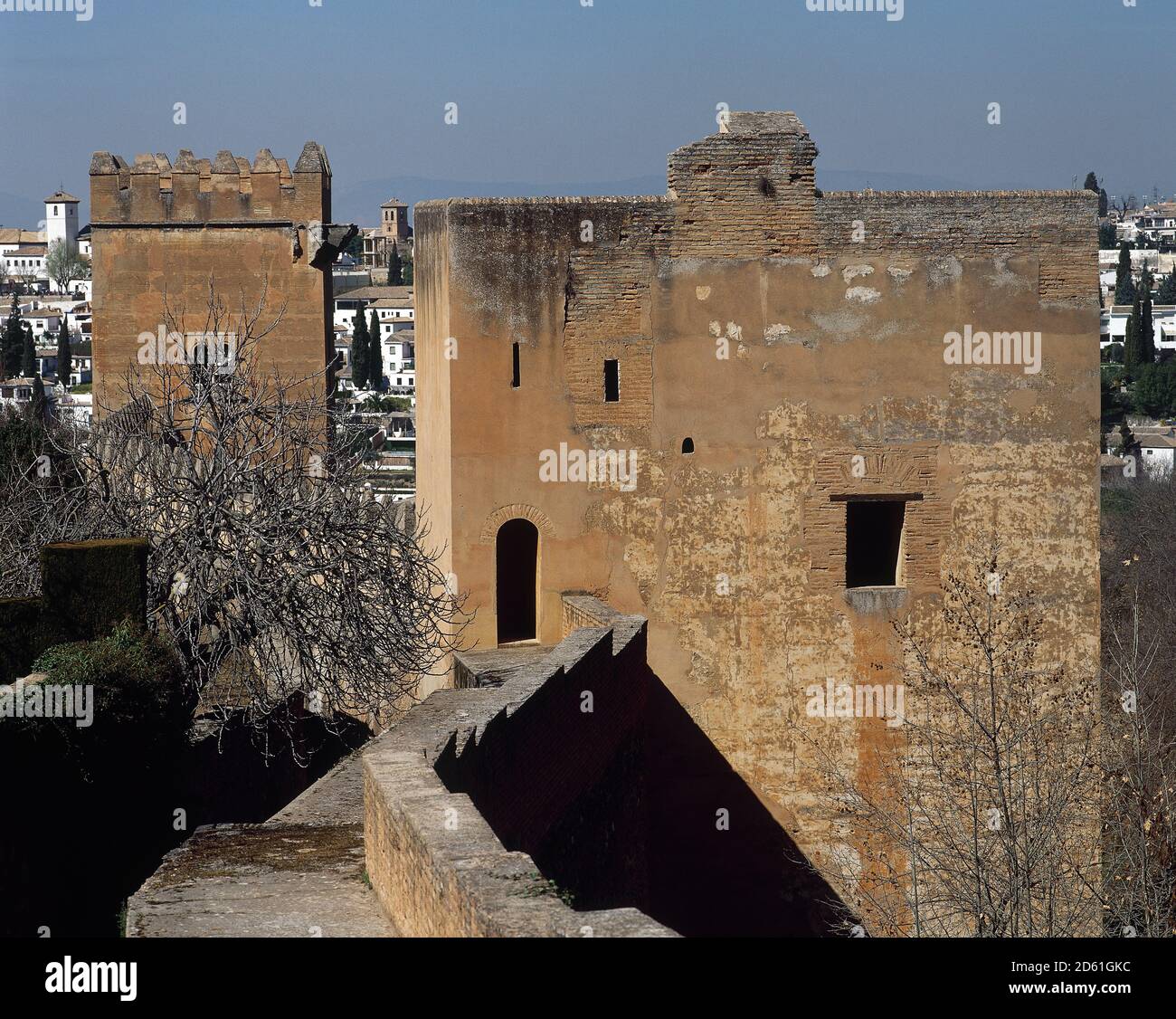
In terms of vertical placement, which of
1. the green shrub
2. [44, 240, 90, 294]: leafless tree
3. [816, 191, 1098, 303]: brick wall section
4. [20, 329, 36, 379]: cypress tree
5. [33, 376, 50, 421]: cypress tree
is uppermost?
[44, 240, 90, 294]: leafless tree

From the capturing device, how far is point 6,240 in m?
172

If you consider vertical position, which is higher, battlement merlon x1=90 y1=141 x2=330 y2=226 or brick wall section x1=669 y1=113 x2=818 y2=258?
battlement merlon x1=90 y1=141 x2=330 y2=226

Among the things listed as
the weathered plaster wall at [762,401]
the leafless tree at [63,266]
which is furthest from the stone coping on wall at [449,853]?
the leafless tree at [63,266]

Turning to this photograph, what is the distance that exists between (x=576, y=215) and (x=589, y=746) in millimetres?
4840

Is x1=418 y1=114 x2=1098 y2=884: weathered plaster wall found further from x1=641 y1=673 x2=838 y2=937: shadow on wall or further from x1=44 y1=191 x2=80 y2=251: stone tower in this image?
x1=44 y1=191 x2=80 y2=251: stone tower

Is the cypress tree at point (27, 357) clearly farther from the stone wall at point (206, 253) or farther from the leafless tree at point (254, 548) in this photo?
the leafless tree at point (254, 548)

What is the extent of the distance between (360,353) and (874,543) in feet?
233

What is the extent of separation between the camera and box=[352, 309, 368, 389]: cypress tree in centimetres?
8538

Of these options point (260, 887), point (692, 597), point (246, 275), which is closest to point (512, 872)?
point (260, 887)

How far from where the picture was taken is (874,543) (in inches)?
651

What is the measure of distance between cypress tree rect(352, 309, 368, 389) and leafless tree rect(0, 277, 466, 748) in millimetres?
69535

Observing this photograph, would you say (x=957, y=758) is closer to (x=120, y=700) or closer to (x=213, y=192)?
(x=120, y=700)

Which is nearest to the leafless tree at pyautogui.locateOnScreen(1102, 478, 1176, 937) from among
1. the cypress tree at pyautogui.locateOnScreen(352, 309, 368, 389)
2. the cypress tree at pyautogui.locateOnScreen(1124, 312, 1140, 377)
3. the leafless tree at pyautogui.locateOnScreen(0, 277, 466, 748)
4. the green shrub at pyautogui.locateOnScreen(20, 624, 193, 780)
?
the leafless tree at pyautogui.locateOnScreen(0, 277, 466, 748)
